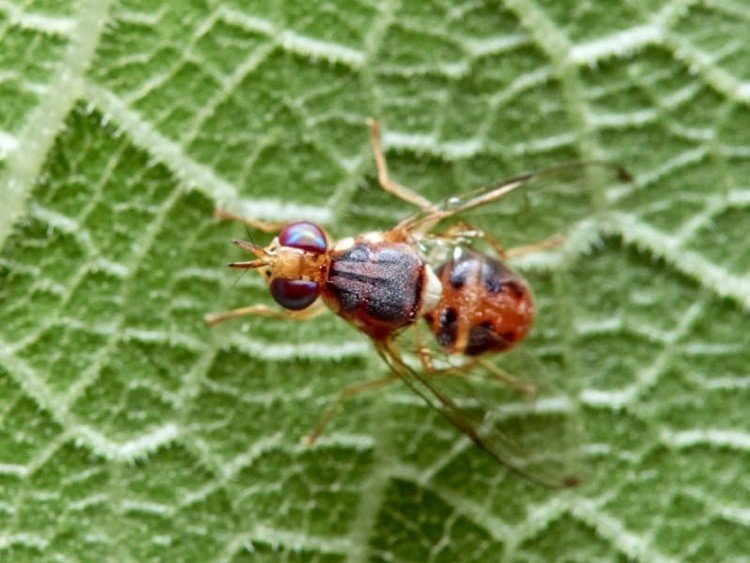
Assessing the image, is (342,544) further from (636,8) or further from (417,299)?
(636,8)

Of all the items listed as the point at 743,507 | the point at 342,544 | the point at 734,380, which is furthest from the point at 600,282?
the point at 342,544

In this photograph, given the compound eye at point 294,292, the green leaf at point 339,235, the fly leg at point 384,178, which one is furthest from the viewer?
the fly leg at point 384,178

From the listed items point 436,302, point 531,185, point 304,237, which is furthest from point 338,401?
point 531,185

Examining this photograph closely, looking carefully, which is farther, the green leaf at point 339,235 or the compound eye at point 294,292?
the green leaf at point 339,235

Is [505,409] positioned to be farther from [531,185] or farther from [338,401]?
[531,185]

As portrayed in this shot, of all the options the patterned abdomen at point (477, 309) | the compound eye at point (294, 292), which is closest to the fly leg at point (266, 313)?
the compound eye at point (294, 292)

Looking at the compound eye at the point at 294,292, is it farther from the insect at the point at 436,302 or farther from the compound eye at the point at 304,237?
the compound eye at the point at 304,237

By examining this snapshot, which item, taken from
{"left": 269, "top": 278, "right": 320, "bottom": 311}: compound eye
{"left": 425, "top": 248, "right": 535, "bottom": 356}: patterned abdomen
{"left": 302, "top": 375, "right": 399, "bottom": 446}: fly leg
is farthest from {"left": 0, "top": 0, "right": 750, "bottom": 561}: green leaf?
{"left": 269, "top": 278, "right": 320, "bottom": 311}: compound eye
